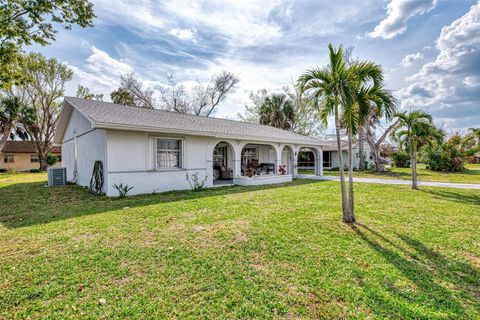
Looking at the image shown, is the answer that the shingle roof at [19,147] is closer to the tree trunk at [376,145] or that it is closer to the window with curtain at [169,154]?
the window with curtain at [169,154]

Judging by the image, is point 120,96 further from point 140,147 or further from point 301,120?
point 301,120

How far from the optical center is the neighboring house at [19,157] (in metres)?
30.5

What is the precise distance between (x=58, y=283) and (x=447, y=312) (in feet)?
15.9

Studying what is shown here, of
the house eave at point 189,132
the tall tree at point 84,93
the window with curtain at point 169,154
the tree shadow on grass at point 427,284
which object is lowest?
the tree shadow on grass at point 427,284

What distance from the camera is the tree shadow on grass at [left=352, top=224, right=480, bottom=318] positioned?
264cm

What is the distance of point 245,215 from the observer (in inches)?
263

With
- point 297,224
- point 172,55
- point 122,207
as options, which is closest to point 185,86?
point 172,55

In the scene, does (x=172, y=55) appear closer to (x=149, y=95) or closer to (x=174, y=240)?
(x=149, y=95)

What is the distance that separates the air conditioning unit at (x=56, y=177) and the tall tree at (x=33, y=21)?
5.68 metres

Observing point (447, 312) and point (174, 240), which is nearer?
point (447, 312)

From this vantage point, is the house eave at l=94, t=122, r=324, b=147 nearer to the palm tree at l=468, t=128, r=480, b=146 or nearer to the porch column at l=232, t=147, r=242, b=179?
the porch column at l=232, t=147, r=242, b=179

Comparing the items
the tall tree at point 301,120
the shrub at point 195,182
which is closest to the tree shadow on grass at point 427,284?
the shrub at point 195,182

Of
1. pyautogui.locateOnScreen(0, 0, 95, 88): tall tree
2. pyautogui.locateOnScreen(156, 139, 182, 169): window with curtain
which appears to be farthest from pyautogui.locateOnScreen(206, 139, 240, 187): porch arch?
pyautogui.locateOnScreen(0, 0, 95, 88): tall tree

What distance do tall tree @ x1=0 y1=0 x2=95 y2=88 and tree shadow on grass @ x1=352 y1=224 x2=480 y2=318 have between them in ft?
40.7
